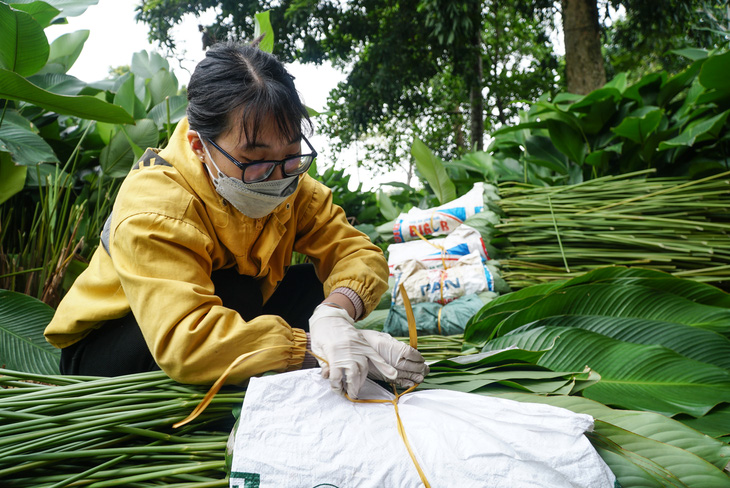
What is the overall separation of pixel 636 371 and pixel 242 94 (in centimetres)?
108

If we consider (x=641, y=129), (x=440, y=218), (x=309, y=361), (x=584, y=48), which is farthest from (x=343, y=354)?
(x=584, y=48)

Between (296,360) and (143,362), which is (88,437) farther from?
(296,360)

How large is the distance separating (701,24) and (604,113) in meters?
6.26

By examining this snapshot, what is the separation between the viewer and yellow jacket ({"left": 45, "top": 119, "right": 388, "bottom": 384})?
88 centimetres

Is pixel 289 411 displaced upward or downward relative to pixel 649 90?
downward

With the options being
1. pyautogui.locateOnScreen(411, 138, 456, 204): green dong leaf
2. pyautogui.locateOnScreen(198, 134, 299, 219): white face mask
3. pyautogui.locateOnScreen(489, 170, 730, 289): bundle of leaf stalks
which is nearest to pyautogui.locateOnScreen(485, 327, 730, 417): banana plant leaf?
pyautogui.locateOnScreen(198, 134, 299, 219): white face mask

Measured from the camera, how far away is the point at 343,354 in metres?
0.92

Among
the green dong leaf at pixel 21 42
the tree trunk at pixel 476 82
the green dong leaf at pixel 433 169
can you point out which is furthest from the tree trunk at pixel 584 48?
the green dong leaf at pixel 21 42

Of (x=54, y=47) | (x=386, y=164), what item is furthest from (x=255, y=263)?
(x=386, y=164)

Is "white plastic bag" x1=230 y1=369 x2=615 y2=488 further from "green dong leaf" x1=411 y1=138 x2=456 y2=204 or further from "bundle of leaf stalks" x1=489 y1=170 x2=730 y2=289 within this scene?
"green dong leaf" x1=411 y1=138 x2=456 y2=204

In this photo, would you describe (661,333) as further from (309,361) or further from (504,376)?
(309,361)

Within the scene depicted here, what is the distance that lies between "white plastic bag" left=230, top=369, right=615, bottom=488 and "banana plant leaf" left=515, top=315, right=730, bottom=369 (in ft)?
1.89

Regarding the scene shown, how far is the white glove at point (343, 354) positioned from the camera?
0.88 meters

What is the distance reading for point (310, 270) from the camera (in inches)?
60.3
